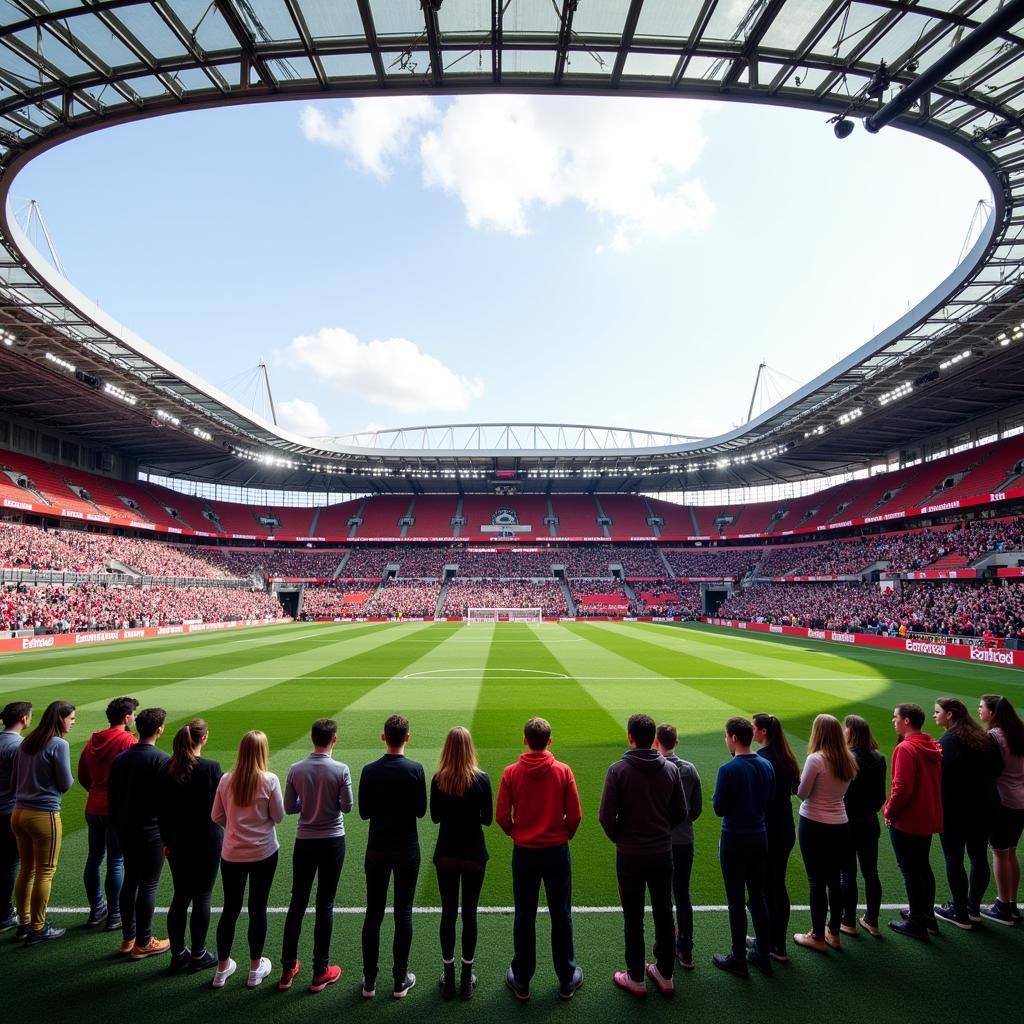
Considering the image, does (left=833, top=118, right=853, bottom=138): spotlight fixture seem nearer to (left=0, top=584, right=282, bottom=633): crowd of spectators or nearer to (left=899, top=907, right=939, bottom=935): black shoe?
(left=899, top=907, right=939, bottom=935): black shoe

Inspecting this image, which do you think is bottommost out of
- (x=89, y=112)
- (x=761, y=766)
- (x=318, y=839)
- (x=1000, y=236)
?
(x=318, y=839)

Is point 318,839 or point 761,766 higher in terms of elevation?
point 761,766

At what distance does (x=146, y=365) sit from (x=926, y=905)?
3982 centimetres

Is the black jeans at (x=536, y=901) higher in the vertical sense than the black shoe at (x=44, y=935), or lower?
higher

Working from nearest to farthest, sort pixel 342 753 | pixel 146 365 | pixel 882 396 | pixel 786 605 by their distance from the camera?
1. pixel 342 753
2. pixel 146 365
3. pixel 882 396
4. pixel 786 605

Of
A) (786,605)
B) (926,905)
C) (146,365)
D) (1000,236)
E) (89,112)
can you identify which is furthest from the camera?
(786,605)

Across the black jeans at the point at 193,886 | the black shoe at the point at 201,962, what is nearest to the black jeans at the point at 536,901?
the black jeans at the point at 193,886

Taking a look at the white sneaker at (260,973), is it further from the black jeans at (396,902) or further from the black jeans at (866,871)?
the black jeans at (866,871)

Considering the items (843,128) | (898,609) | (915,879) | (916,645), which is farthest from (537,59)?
(898,609)

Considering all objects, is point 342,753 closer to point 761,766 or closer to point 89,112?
point 761,766

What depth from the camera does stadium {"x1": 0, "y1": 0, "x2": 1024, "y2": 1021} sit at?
18.2ft

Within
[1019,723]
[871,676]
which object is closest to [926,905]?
[1019,723]

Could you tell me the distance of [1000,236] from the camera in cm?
1984

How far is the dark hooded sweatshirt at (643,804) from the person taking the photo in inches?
166
